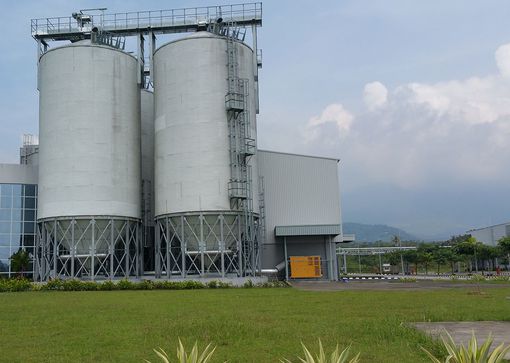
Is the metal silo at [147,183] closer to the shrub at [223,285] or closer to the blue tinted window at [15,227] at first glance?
the blue tinted window at [15,227]

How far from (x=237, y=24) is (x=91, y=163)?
1882cm

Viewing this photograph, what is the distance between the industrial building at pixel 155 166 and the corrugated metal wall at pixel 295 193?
2334 millimetres

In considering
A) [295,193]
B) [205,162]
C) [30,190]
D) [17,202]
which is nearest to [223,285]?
[205,162]

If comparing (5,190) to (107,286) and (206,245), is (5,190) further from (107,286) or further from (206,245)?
(206,245)

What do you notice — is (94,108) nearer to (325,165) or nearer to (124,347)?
(325,165)

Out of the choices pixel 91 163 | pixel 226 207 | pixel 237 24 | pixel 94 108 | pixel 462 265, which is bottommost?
pixel 462 265

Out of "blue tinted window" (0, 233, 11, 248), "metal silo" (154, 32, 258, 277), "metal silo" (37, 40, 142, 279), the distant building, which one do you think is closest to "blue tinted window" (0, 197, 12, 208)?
"blue tinted window" (0, 233, 11, 248)

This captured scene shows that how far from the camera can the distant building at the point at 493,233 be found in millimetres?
108000

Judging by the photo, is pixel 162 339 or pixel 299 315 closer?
pixel 162 339

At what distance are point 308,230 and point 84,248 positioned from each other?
781 inches

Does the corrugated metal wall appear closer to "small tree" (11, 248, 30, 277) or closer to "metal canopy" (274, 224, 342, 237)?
"metal canopy" (274, 224, 342, 237)

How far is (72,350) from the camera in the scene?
35.6 feet

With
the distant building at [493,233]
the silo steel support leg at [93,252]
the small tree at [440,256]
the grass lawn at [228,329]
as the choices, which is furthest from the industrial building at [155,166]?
the distant building at [493,233]

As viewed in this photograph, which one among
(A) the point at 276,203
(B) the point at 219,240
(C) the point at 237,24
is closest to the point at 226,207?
(B) the point at 219,240
